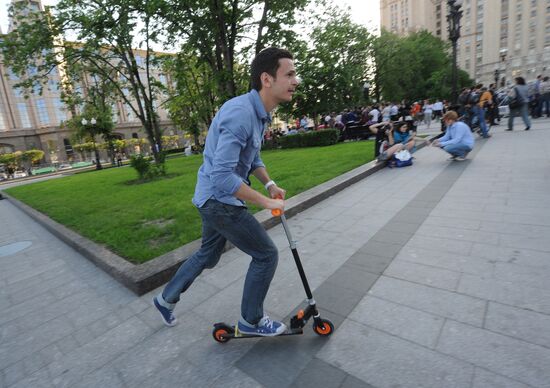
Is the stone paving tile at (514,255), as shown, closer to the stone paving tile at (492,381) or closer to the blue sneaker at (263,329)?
the stone paving tile at (492,381)

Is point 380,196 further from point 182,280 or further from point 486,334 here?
point 182,280

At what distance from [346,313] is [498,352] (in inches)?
41.4

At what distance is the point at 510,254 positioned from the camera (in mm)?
3260

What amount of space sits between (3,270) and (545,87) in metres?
23.0

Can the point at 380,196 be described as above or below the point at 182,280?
below

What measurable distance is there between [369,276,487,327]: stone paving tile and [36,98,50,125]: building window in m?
63.4

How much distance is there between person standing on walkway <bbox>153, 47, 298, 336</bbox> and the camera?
1.85m

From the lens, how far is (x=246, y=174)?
2229 mm

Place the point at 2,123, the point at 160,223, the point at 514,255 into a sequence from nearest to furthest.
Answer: the point at 514,255 → the point at 160,223 → the point at 2,123

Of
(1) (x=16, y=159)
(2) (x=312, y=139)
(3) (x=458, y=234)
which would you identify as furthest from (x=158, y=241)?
(1) (x=16, y=159)

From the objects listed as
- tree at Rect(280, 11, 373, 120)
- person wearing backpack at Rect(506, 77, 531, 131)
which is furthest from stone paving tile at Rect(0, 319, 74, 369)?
tree at Rect(280, 11, 373, 120)

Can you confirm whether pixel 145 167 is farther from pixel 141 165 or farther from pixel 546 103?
pixel 546 103

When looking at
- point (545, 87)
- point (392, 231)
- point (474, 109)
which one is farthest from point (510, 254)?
point (545, 87)

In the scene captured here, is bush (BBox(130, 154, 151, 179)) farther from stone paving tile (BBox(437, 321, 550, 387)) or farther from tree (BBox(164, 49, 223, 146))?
stone paving tile (BBox(437, 321, 550, 387))
